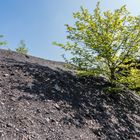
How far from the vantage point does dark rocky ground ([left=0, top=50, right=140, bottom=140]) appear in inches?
241

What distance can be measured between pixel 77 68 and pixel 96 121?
3507mm

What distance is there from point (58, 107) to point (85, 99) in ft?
5.22

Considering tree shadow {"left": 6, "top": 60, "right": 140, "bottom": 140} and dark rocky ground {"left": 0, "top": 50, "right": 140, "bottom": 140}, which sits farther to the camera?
tree shadow {"left": 6, "top": 60, "right": 140, "bottom": 140}

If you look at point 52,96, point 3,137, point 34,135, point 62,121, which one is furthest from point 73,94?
point 3,137

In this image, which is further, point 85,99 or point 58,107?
point 85,99

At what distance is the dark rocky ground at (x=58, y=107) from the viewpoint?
6129 millimetres

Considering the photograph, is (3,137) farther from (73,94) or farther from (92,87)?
(92,87)

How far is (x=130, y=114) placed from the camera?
939 cm

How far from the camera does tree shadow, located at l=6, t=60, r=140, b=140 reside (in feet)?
24.6

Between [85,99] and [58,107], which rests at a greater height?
[85,99]

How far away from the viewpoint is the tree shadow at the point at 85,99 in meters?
7.50

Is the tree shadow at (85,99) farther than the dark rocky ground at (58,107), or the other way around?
the tree shadow at (85,99)

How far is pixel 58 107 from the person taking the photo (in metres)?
7.41

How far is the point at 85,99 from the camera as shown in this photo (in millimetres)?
8766
